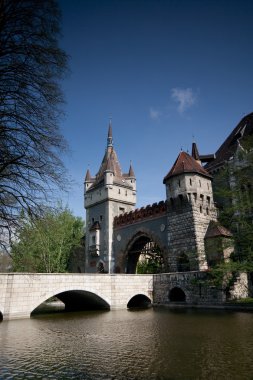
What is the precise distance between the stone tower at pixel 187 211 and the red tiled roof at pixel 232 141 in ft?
12.5

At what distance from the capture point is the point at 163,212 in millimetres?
27562

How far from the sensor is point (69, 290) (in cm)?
1902

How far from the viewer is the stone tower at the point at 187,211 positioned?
77.5 feet

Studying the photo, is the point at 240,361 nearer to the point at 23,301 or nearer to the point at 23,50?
the point at 23,50

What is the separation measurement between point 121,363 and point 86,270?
30352 millimetres

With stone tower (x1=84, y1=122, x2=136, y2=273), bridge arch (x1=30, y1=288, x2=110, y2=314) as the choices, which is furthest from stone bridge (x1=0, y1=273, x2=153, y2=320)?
stone tower (x1=84, y1=122, x2=136, y2=273)

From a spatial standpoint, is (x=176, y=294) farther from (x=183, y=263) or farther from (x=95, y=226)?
(x=95, y=226)

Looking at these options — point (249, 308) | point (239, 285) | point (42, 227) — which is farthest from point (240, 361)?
point (239, 285)

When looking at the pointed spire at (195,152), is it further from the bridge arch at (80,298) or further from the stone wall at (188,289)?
the bridge arch at (80,298)

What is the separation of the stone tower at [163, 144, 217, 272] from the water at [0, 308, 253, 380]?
12.0 metres

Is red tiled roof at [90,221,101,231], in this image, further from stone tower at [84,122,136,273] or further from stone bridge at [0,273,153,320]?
stone bridge at [0,273,153,320]

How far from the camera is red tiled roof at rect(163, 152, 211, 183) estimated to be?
25422 mm

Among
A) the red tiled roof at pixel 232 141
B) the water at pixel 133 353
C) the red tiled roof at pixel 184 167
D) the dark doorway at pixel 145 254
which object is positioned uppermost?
the red tiled roof at pixel 232 141

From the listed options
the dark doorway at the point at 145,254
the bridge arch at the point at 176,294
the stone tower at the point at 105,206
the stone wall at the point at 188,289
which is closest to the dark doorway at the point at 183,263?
the bridge arch at the point at 176,294
